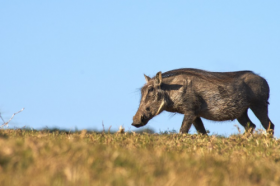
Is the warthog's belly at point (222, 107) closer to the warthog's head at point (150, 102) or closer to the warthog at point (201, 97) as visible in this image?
the warthog at point (201, 97)

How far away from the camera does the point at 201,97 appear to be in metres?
9.97

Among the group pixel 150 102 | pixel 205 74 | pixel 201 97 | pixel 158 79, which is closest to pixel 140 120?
pixel 150 102

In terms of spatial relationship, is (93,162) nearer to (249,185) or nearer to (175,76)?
(249,185)

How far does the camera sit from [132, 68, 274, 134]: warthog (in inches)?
389

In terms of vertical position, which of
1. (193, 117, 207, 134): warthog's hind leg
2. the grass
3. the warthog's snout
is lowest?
(193, 117, 207, 134): warthog's hind leg

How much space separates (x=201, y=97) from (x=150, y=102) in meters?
1.09

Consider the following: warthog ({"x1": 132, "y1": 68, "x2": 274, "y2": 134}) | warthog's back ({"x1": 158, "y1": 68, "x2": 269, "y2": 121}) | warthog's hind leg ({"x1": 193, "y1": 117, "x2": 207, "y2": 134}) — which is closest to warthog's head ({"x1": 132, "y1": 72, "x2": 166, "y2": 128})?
warthog ({"x1": 132, "y1": 68, "x2": 274, "y2": 134})

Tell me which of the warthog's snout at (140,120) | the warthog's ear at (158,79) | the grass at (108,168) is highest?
the warthog's ear at (158,79)

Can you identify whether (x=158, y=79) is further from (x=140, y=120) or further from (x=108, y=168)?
(x=108, y=168)

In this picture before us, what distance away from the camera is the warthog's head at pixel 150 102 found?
1002cm

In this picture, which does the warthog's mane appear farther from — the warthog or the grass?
the grass

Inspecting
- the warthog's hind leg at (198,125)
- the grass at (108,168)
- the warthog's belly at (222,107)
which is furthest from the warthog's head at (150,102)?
the grass at (108,168)

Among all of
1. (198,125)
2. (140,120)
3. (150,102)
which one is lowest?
(198,125)

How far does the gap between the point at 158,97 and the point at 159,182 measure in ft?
22.5
